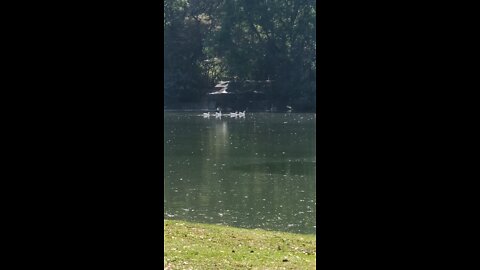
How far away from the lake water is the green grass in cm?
370

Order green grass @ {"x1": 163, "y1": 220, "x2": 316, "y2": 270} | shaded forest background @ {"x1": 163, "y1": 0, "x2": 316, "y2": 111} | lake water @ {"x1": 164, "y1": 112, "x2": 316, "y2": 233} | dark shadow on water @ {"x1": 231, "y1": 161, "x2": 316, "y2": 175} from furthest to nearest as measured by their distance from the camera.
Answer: shaded forest background @ {"x1": 163, "y1": 0, "x2": 316, "y2": 111} → dark shadow on water @ {"x1": 231, "y1": 161, "x2": 316, "y2": 175} → lake water @ {"x1": 164, "y1": 112, "x2": 316, "y2": 233} → green grass @ {"x1": 163, "y1": 220, "x2": 316, "y2": 270}

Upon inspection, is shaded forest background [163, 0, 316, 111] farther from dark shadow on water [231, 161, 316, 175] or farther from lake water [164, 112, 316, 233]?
dark shadow on water [231, 161, 316, 175]

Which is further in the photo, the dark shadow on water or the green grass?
the dark shadow on water

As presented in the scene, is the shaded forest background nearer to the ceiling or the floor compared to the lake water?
nearer to the ceiling

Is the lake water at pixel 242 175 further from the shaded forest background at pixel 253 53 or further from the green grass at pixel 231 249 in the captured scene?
the shaded forest background at pixel 253 53

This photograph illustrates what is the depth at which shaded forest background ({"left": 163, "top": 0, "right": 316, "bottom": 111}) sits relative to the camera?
196ft

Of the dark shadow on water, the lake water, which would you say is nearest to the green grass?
the lake water

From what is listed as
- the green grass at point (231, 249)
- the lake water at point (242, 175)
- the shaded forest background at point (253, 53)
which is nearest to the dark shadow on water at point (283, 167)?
the lake water at point (242, 175)

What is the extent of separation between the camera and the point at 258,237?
38.5 ft

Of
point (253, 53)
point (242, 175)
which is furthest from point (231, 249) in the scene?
point (253, 53)
